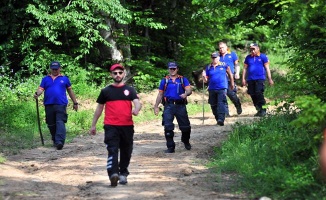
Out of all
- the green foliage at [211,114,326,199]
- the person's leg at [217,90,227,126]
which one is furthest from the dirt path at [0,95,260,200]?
the person's leg at [217,90,227,126]

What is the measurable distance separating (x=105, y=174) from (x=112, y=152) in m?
1.13

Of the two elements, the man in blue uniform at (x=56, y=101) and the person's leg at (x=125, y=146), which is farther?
the man in blue uniform at (x=56, y=101)

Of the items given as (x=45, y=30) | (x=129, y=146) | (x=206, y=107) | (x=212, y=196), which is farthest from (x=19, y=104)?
(x=212, y=196)

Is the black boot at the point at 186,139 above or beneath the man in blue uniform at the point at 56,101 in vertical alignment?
beneath

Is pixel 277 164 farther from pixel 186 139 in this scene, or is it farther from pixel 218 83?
pixel 218 83

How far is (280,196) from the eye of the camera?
716cm

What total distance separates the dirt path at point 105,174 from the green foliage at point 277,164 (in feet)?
1.10

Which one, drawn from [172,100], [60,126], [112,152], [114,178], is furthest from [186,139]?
[114,178]

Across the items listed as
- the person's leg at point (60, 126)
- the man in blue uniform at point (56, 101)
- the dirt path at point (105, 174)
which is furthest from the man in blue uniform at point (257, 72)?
the person's leg at point (60, 126)

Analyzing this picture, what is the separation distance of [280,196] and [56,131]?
653cm

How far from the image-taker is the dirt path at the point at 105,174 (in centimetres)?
779

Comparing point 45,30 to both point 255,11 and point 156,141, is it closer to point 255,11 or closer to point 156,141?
point 156,141

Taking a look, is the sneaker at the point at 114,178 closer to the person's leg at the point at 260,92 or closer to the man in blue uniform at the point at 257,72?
the man in blue uniform at the point at 257,72

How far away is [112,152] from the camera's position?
27.5 feet
